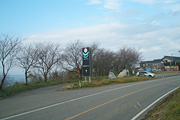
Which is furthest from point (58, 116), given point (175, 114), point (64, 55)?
point (64, 55)

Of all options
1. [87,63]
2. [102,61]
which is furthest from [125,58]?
[87,63]

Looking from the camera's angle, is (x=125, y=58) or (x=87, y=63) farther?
(x=125, y=58)

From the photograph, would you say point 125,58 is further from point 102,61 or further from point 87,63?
point 87,63

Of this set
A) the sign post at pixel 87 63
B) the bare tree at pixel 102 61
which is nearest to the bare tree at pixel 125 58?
the bare tree at pixel 102 61

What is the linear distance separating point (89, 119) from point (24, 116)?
Result: 3189 millimetres

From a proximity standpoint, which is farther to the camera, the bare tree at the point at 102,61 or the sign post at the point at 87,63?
the bare tree at the point at 102,61

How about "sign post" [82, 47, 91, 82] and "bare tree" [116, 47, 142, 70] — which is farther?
"bare tree" [116, 47, 142, 70]

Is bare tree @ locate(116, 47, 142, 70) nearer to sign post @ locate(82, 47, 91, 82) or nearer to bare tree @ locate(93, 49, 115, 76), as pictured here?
bare tree @ locate(93, 49, 115, 76)

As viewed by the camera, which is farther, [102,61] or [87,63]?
[102,61]

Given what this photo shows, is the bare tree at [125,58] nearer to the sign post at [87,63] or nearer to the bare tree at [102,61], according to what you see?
the bare tree at [102,61]

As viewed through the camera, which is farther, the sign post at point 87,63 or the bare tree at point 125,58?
the bare tree at point 125,58

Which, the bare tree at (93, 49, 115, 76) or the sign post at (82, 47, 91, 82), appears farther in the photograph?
the bare tree at (93, 49, 115, 76)

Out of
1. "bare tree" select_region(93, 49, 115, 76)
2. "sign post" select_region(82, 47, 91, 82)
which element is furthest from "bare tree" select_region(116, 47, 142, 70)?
"sign post" select_region(82, 47, 91, 82)

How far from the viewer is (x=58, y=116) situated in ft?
23.3
